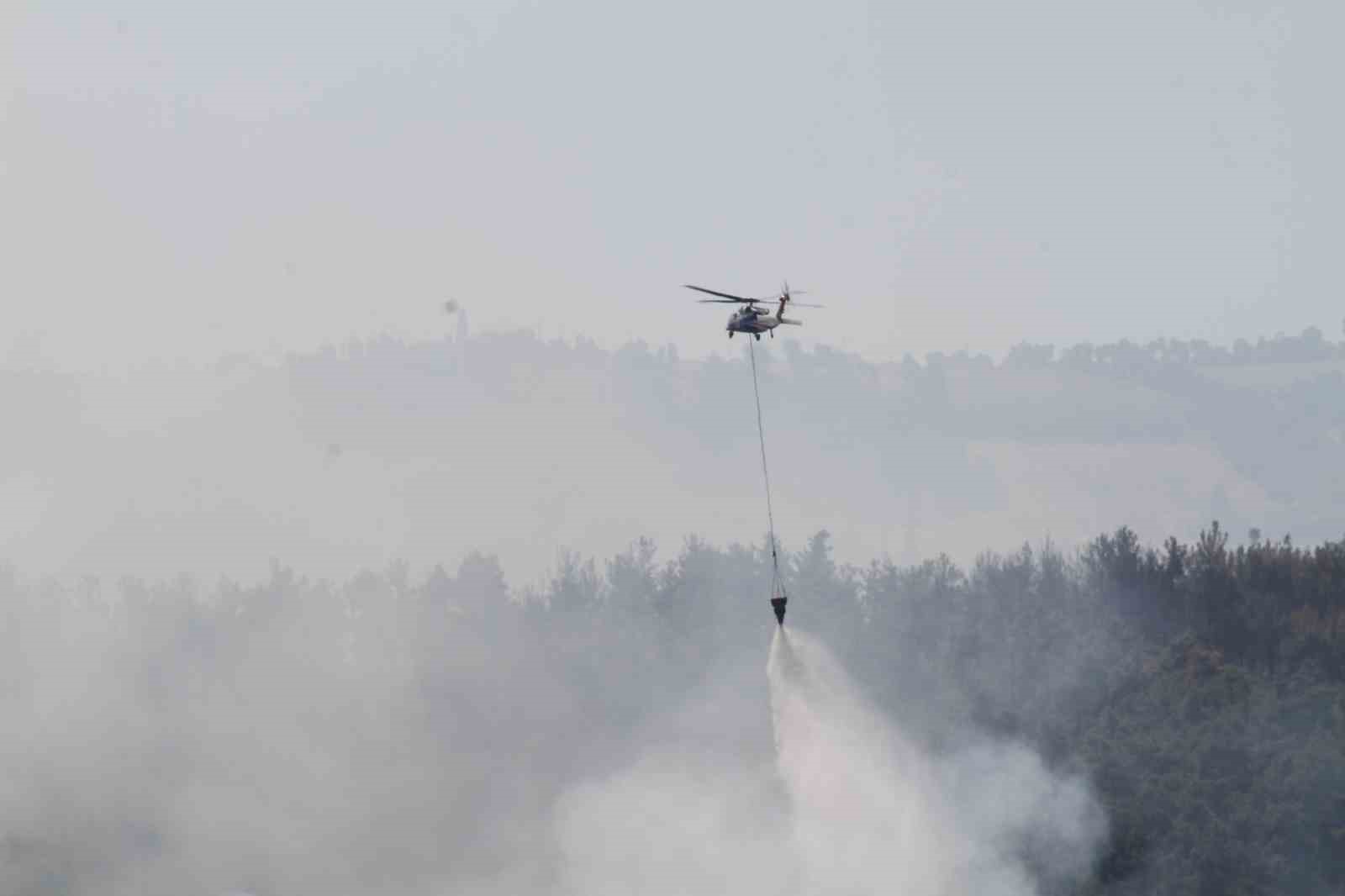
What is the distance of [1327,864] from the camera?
285 ft

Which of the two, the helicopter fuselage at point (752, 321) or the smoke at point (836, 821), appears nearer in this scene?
the helicopter fuselage at point (752, 321)

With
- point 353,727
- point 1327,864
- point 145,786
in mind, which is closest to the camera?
point 1327,864

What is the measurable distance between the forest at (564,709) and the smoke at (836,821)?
6.27 feet

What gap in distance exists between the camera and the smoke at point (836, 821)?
79.1m

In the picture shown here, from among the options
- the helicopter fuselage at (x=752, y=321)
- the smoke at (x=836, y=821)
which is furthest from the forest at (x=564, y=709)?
the helicopter fuselage at (x=752, y=321)

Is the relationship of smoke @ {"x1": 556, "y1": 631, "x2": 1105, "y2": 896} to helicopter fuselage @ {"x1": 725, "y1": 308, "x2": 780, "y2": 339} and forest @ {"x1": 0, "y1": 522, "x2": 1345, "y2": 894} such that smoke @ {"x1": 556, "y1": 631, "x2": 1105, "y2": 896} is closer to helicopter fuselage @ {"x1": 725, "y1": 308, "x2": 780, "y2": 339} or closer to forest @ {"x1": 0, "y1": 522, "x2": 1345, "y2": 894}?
forest @ {"x1": 0, "y1": 522, "x2": 1345, "y2": 894}

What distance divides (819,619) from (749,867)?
5421 cm

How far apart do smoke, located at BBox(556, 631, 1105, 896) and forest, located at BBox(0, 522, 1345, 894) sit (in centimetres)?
191

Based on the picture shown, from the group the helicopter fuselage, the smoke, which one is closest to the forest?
the smoke

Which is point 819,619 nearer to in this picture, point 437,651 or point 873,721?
point 437,651

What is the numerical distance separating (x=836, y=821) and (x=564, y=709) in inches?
1455

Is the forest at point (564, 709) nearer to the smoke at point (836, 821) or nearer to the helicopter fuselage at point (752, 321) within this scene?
the smoke at point (836, 821)

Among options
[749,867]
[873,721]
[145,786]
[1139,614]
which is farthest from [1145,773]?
[145,786]

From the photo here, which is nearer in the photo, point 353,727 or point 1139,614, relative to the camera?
point 353,727
